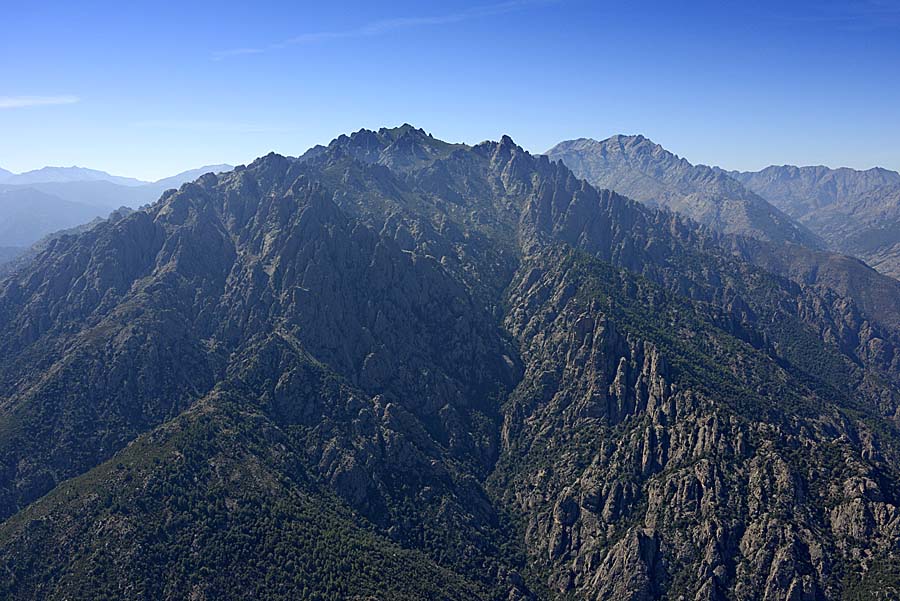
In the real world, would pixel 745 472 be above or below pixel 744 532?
above

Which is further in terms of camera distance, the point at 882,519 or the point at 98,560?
the point at 98,560

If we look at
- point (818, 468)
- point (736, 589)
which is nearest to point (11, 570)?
point (736, 589)

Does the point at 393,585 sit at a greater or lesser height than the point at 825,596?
lesser

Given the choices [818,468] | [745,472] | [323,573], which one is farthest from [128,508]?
Answer: [818,468]

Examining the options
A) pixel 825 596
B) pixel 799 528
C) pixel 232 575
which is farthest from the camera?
pixel 232 575

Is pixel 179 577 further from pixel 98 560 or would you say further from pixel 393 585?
pixel 393 585

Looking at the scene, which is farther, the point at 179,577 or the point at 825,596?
the point at 179,577

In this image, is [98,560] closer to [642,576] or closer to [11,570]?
[11,570]

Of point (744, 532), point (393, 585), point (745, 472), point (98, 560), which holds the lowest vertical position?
point (393, 585)

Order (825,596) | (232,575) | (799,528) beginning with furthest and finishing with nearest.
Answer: (232,575)
(799,528)
(825,596)
